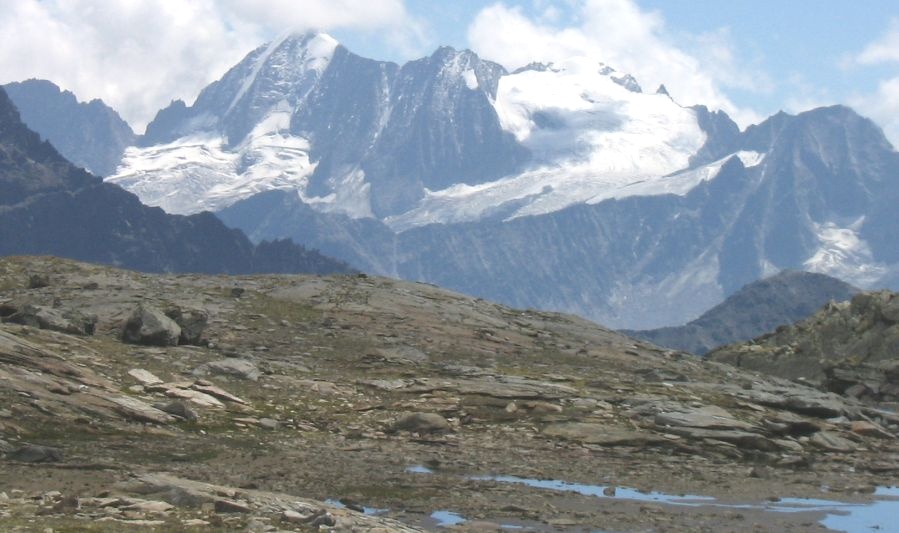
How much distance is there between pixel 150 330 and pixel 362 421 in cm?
1332

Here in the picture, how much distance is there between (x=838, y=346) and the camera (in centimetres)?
15025

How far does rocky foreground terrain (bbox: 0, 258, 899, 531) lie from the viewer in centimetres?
3188

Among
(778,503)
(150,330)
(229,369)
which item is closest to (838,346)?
(150,330)

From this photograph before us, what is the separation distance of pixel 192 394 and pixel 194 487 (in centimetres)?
1773

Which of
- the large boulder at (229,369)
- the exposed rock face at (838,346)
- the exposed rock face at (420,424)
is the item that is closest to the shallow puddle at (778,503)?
the exposed rock face at (420,424)

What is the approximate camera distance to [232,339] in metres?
62.5

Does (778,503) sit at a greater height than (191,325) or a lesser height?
lesser

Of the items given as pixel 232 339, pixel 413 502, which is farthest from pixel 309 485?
pixel 232 339

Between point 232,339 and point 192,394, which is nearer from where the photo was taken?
point 192,394

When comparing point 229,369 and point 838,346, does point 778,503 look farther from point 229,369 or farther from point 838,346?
point 838,346

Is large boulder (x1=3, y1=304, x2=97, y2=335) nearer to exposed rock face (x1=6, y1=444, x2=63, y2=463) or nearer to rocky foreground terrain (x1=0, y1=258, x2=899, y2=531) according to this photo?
rocky foreground terrain (x1=0, y1=258, x2=899, y2=531)

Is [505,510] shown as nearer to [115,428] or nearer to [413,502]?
[413,502]

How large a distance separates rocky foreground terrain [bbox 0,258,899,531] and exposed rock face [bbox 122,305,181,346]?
0.10 metres

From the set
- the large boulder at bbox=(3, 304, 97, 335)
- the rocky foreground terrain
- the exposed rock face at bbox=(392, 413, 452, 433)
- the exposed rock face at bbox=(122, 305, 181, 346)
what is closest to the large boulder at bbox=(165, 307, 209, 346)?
the rocky foreground terrain
